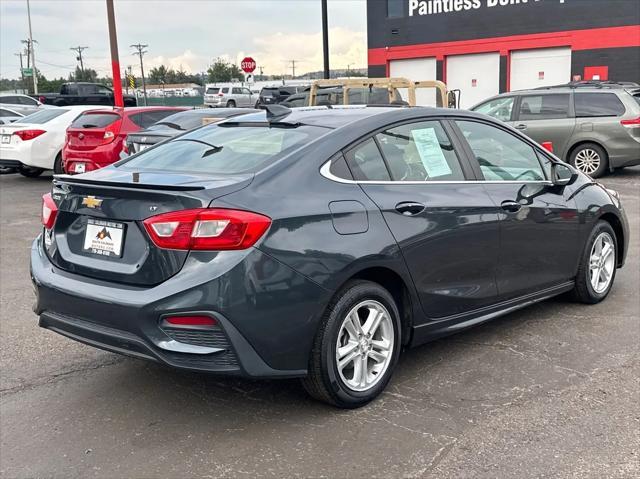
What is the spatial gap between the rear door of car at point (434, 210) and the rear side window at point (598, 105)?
969 cm

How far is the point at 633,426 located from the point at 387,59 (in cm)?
3085

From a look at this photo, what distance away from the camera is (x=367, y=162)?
391 cm

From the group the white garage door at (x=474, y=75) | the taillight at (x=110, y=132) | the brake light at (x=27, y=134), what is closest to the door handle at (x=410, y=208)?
the taillight at (x=110, y=132)

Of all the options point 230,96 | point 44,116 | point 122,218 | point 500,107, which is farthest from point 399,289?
point 230,96

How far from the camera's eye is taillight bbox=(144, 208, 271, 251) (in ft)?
10.5

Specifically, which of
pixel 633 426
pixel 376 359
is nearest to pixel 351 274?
pixel 376 359

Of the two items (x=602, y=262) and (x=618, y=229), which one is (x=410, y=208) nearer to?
(x=602, y=262)

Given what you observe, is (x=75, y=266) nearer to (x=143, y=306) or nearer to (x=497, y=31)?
(x=143, y=306)

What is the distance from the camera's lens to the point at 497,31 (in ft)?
94.9

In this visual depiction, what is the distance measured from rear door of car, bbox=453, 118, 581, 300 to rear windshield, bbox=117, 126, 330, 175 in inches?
47.4

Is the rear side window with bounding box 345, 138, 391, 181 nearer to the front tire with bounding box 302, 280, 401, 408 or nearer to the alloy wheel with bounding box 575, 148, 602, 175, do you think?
the front tire with bounding box 302, 280, 401, 408

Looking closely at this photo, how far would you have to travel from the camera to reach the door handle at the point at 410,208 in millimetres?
3877

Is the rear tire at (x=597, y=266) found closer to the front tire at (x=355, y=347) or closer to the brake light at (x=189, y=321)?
the front tire at (x=355, y=347)

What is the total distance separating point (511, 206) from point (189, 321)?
7.76 ft
